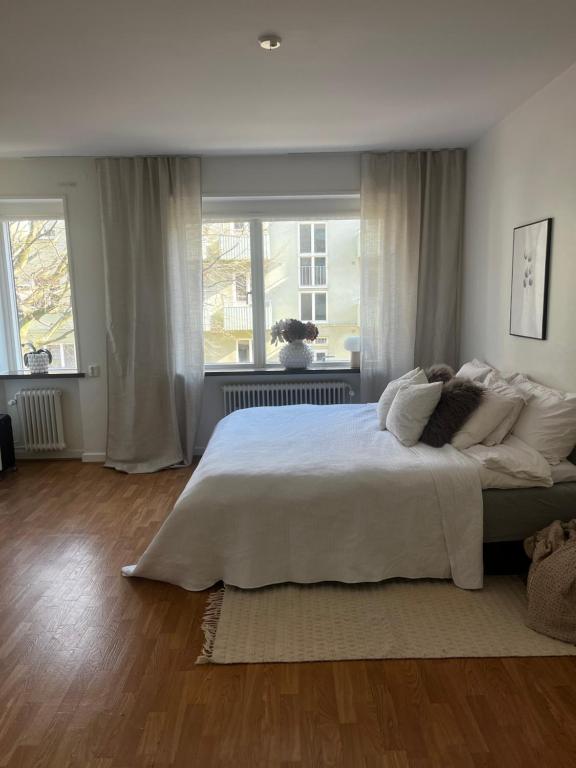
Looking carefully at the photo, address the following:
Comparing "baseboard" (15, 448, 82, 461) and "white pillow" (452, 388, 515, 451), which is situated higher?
"white pillow" (452, 388, 515, 451)

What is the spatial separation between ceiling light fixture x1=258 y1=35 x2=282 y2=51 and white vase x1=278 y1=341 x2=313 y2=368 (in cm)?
249

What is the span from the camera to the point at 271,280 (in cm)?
467

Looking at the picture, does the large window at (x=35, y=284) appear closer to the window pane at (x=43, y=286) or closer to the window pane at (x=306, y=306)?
the window pane at (x=43, y=286)

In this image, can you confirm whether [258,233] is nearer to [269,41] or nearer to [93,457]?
[269,41]

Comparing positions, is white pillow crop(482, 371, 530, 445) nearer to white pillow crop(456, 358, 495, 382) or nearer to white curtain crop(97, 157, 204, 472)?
white pillow crop(456, 358, 495, 382)

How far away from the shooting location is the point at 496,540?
2.54 meters

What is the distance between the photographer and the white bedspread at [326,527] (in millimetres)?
2531

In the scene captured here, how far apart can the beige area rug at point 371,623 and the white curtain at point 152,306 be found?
213 centimetres

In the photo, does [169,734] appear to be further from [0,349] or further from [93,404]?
[0,349]

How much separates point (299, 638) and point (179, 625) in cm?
54

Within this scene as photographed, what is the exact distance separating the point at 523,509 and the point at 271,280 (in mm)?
2904

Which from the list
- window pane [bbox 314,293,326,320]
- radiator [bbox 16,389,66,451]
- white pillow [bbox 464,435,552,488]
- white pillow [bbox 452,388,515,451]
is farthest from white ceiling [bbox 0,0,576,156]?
radiator [bbox 16,389,66,451]

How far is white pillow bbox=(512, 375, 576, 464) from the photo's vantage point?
8.65 feet

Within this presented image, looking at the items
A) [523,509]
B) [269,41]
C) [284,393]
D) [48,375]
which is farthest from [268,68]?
[48,375]
